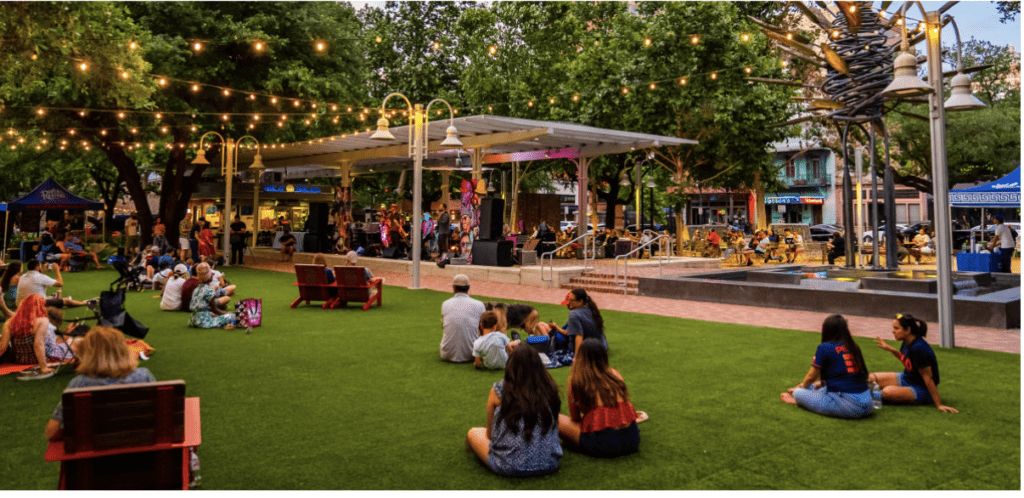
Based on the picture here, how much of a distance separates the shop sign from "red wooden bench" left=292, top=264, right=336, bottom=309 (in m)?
25.8

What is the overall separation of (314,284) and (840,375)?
10.2 m

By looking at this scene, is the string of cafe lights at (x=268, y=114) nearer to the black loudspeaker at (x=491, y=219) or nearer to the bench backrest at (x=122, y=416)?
the black loudspeaker at (x=491, y=219)

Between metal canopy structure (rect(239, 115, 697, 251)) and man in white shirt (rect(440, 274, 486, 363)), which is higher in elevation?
metal canopy structure (rect(239, 115, 697, 251))

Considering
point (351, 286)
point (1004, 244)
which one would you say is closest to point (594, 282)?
point (351, 286)

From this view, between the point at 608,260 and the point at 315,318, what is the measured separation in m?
12.3

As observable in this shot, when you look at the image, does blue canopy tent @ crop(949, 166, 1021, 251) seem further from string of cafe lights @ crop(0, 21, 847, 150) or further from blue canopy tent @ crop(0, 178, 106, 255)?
blue canopy tent @ crop(0, 178, 106, 255)

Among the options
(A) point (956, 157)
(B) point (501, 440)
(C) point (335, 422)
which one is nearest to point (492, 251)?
(C) point (335, 422)

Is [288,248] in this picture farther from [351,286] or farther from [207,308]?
[207,308]

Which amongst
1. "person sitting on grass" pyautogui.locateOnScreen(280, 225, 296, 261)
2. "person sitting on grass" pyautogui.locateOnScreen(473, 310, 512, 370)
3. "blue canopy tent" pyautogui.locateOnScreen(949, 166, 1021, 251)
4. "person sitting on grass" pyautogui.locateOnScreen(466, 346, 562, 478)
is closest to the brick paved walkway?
"person sitting on grass" pyautogui.locateOnScreen(473, 310, 512, 370)

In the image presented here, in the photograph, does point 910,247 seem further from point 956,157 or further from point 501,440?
point 501,440

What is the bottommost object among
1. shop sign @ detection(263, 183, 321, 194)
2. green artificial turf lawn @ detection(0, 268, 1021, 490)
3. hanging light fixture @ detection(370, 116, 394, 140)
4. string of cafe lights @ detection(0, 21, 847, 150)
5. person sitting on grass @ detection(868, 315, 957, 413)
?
green artificial turf lawn @ detection(0, 268, 1021, 490)

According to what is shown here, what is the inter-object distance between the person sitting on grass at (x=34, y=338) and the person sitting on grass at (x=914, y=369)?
25.7 feet

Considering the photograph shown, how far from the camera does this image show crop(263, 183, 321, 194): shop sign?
38.9m

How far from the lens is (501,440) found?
4.80 metres
